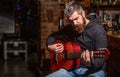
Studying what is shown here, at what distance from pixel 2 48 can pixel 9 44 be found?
335 millimetres

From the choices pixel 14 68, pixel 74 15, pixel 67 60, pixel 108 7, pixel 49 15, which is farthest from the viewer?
pixel 14 68

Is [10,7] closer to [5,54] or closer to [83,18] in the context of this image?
[5,54]

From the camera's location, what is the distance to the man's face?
2561 millimetres

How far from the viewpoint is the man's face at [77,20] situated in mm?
2561

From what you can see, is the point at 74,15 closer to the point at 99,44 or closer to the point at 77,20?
the point at 77,20

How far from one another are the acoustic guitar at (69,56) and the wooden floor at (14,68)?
2.96 meters

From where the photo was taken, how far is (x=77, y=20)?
2578mm

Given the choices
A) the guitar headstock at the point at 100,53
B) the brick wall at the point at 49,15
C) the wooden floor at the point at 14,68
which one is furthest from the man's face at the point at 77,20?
the wooden floor at the point at 14,68

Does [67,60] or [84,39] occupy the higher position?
[84,39]

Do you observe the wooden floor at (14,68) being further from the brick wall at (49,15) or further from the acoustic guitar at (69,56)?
the acoustic guitar at (69,56)

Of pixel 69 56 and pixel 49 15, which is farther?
pixel 49 15

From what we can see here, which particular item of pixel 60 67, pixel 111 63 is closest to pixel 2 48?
pixel 111 63

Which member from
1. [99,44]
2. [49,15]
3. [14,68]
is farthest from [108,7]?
[99,44]

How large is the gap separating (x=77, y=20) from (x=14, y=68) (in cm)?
398
